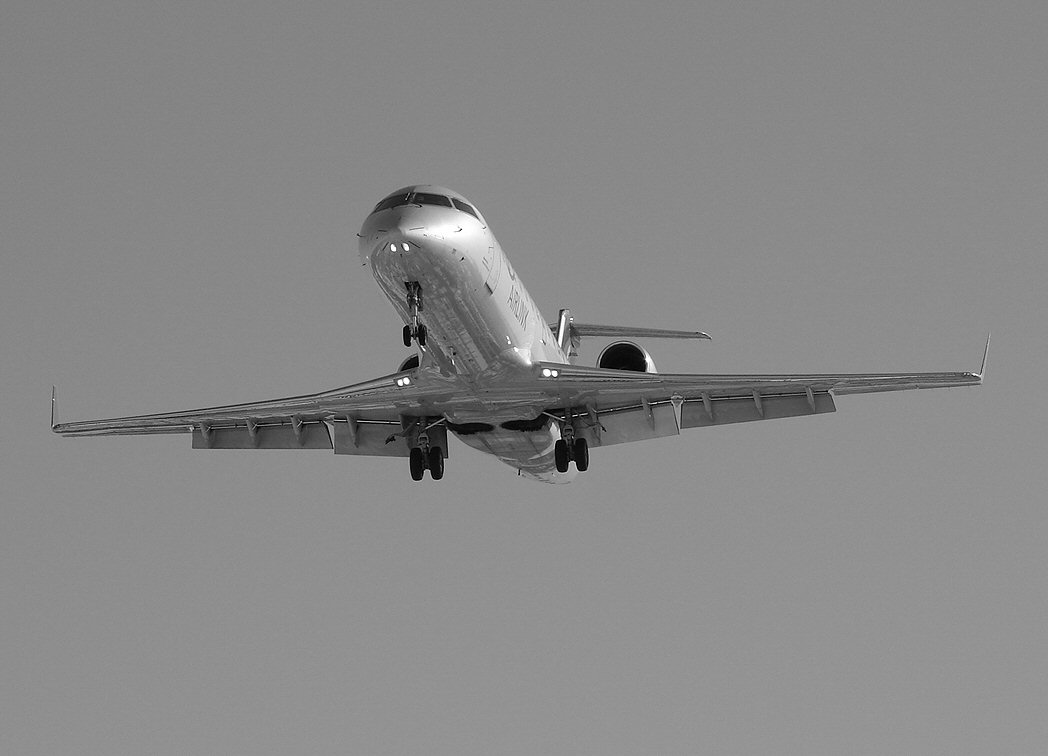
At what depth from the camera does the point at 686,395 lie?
27281 mm

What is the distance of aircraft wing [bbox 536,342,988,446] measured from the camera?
25.3m

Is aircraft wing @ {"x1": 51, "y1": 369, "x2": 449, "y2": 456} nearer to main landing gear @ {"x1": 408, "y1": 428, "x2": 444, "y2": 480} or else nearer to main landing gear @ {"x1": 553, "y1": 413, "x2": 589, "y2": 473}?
main landing gear @ {"x1": 408, "y1": 428, "x2": 444, "y2": 480}

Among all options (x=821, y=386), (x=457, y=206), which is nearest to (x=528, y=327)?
(x=457, y=206)

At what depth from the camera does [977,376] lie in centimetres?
2412

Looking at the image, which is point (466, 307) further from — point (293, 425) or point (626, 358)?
point (293, 425)

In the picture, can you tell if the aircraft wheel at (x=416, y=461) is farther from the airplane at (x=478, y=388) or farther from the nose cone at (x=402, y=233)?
the nose cone at (x=402, y=233)

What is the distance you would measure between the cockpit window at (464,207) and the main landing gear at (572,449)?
5.52 metres

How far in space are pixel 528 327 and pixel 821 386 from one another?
5.17 metres

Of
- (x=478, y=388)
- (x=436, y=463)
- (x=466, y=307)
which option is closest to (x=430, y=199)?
(x=466, y=307)

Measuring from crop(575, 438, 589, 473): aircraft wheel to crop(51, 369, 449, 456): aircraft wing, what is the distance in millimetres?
2627

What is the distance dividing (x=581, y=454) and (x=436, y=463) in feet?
8.98

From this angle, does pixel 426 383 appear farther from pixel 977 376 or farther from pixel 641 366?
pixel 977 376

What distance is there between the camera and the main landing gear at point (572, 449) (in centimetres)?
2722

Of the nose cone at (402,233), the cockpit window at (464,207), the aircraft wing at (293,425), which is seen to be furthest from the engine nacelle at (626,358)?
the nose cone at (402,233)
